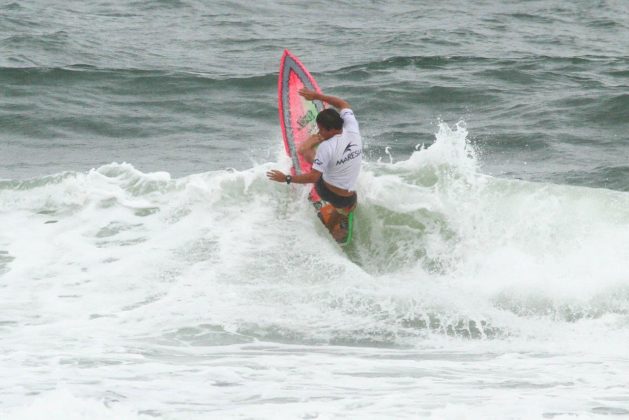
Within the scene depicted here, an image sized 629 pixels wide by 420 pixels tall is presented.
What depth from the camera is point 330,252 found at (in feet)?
31.7

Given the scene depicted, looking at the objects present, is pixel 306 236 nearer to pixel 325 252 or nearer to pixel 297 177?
pixel 325 252

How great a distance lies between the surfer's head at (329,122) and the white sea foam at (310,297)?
120 centimetres

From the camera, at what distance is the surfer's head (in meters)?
8.97

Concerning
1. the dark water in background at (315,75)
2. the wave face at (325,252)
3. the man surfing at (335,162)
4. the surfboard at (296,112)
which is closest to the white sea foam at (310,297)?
the wave face at (325,252)

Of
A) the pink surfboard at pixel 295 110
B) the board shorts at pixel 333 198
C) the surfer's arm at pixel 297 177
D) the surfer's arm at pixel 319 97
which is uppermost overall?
the surfer's arm at pixel 319 97

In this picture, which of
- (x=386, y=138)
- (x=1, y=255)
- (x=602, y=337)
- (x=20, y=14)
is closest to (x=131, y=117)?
(x=386, y=138)

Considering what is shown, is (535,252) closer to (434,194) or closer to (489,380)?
(434,194)

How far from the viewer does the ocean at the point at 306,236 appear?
6629mm

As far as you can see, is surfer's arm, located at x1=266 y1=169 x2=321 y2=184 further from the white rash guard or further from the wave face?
the wave face

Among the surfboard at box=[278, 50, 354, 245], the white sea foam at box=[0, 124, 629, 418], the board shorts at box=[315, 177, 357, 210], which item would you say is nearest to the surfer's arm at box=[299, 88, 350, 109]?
the board shorts at box=[315, 177, 357, 210]

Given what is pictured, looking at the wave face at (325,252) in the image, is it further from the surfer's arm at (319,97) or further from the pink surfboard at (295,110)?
the surfer's arm at (319,97)

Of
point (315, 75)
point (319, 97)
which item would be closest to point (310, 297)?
point (319, 97)

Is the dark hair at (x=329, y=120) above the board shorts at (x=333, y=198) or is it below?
above

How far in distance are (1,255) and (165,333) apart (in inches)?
104
